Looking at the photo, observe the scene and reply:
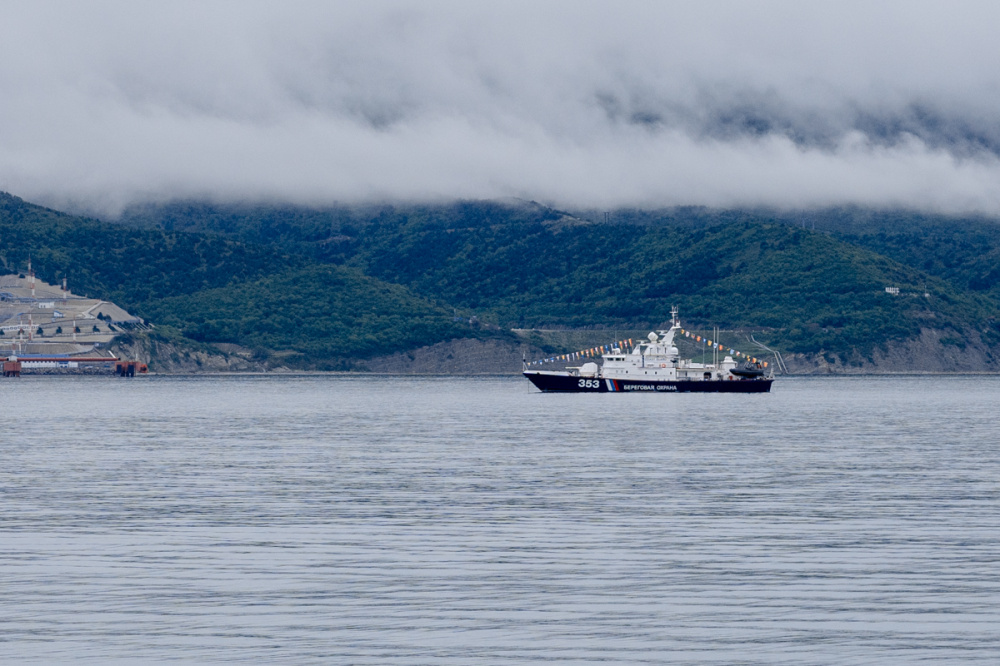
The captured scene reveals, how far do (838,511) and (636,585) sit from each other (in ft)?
71.6

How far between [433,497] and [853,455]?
39.6 metres

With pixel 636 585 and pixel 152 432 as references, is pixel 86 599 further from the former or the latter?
pixel 152 432

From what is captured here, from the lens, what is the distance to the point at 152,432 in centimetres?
12962

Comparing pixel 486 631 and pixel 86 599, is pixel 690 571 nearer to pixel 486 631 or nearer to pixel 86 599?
pixel 486 631

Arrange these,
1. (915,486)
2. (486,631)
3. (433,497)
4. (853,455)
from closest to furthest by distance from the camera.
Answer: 1. (486,631)
2. (433,497)
3. (915,486)
4. (853,455)

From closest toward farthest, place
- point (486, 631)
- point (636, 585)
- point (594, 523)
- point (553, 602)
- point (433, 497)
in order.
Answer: point (486, 631)
point (553, 602)
point (636, 585)
point (594, 523)
point (433, 497)

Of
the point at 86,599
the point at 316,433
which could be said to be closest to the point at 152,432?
the point at 316,433

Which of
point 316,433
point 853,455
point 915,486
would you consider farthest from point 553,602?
point 316,433

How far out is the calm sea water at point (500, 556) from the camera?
34.6 m

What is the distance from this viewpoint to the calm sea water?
34.6 m

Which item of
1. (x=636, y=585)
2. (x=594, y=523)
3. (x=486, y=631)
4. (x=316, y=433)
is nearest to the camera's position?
(x=486, y=631)

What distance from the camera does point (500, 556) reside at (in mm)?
47812

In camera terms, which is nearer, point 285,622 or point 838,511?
point 285,622

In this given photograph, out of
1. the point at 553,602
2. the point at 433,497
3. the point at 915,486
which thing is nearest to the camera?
the point at 553,602
